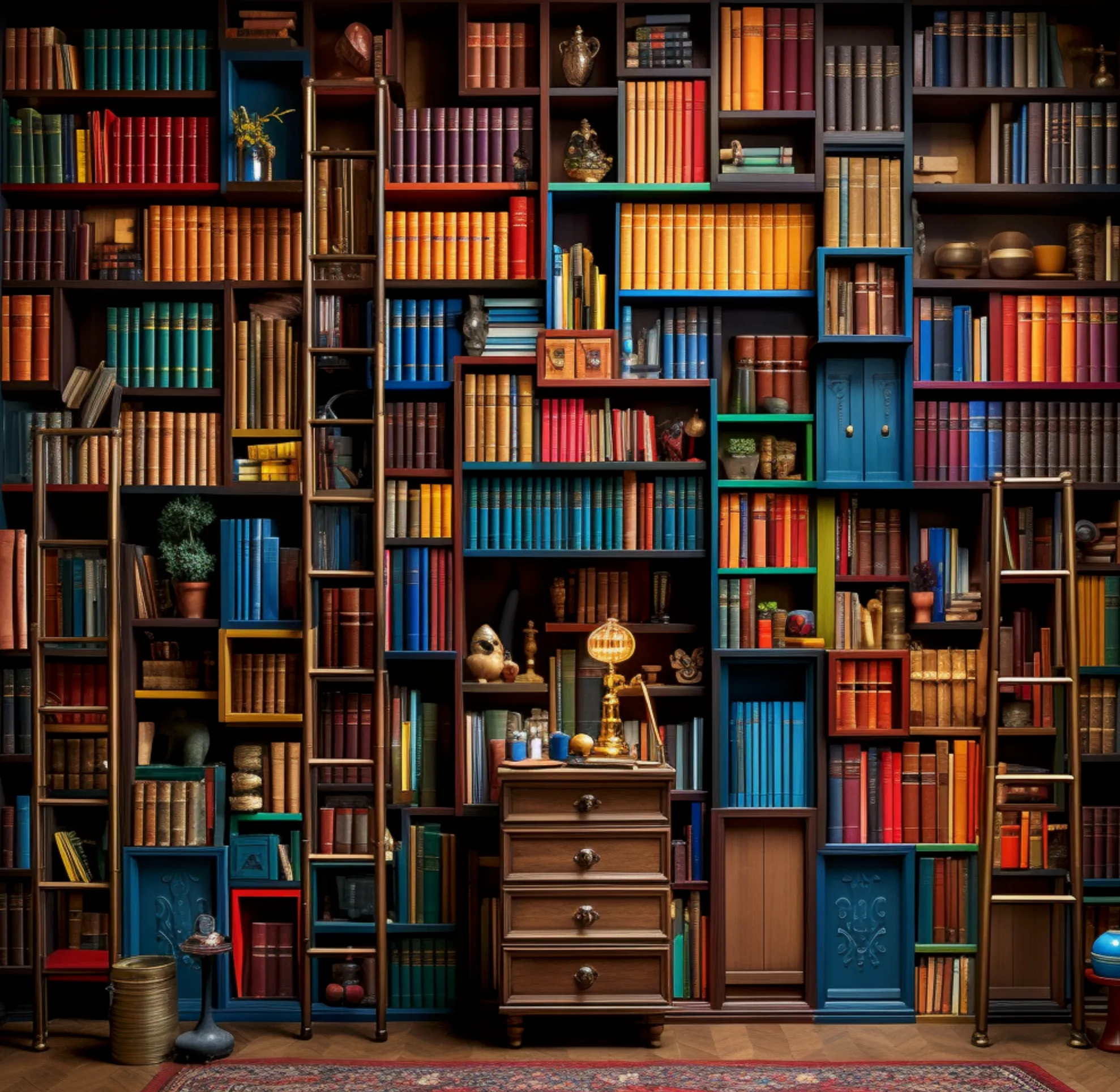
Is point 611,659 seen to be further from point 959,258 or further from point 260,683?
point 959,258

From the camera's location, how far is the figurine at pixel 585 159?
4.87 meters

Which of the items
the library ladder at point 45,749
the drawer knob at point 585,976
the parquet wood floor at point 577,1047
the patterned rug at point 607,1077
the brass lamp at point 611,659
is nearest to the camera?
the patterned rug at point 607,1077

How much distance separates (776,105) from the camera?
4855 mm

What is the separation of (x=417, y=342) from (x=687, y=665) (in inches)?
61.7

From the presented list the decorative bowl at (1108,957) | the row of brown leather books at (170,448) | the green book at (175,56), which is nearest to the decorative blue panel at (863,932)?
the decorative bowl at (1108,957)

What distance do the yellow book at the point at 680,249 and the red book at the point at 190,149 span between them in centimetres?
179

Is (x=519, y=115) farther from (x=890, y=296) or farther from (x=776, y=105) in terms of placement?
(x=890, y=296)

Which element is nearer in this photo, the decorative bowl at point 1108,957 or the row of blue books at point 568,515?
the decorative bowl at point 1108,957

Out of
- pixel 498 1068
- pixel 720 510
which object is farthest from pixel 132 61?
pixel 498 1068

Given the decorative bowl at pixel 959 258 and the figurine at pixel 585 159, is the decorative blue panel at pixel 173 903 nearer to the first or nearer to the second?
the figurine at pixel 585 159

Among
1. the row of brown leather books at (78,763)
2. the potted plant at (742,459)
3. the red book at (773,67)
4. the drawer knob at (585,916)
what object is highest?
the red book at (773,67)

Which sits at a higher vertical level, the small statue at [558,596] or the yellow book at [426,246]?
the yellow book at [426,246]

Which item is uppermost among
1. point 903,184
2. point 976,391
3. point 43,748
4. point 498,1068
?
point 903,184

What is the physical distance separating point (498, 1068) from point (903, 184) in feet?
11.2
